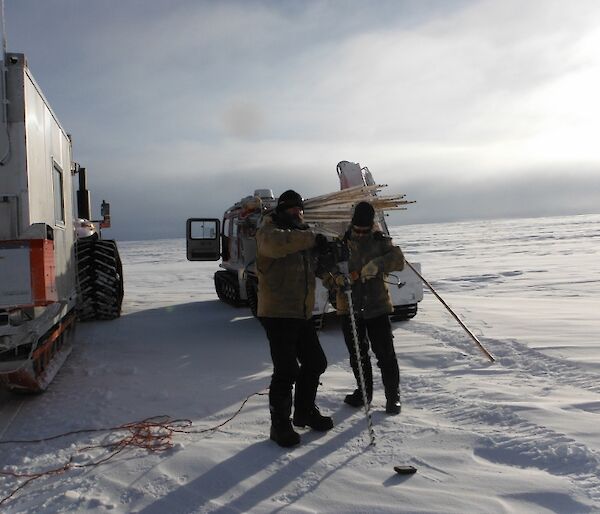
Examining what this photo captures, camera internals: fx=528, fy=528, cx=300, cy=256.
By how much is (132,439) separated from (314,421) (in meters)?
1.32

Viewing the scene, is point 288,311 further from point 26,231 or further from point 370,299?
point 26,231

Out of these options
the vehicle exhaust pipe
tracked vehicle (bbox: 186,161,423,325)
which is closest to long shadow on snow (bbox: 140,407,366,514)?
tracked vehicle (bbox: 186,161,423,325)

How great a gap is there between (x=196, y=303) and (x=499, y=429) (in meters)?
9.47

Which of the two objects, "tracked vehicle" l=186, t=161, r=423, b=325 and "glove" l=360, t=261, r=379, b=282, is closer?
"glove" l=360, t=261, r=379, b=282

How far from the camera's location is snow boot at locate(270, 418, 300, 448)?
357cm

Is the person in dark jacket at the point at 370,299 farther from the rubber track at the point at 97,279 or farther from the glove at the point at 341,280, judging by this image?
the rubber track at the point at 97,279

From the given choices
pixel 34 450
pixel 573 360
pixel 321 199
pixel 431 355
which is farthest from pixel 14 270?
pixel 573 360

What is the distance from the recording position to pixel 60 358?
231 inches

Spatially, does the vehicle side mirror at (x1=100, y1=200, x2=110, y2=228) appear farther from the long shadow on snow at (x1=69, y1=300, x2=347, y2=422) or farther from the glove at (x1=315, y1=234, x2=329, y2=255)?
the glove at (x1=315, y1=234, x2=329, y2=255)

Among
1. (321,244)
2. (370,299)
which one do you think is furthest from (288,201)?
(370,299)

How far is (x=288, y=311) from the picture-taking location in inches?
145

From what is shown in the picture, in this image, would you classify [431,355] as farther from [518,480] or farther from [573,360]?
[518,480]

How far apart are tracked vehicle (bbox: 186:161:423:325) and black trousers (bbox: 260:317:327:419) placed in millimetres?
3475

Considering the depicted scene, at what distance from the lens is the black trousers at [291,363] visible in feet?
12.0
